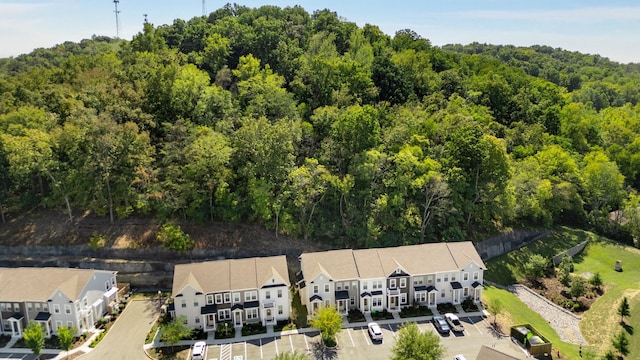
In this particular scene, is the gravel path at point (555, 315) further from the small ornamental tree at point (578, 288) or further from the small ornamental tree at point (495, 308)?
the small ornamental tree at point (495, 308)

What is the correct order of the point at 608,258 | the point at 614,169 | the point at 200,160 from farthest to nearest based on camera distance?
the point at 614,169, the point at 608,258, the point at 200,160

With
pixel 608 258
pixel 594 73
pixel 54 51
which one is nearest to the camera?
pixel 608 258

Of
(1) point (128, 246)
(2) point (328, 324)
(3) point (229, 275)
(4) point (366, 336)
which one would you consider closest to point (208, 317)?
(3) point (229, 275)

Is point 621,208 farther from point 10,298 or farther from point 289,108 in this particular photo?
point 10,298

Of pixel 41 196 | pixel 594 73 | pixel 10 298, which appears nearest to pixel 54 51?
pixel 41 196

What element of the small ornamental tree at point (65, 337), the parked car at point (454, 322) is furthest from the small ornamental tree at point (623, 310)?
the small ornamental tree at point (65, 337)

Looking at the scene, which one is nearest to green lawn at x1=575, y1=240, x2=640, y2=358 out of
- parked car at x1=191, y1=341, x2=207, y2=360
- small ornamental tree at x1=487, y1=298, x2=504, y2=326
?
small ornamental tree at x1=487, y1=298, x2=504, y2=326
